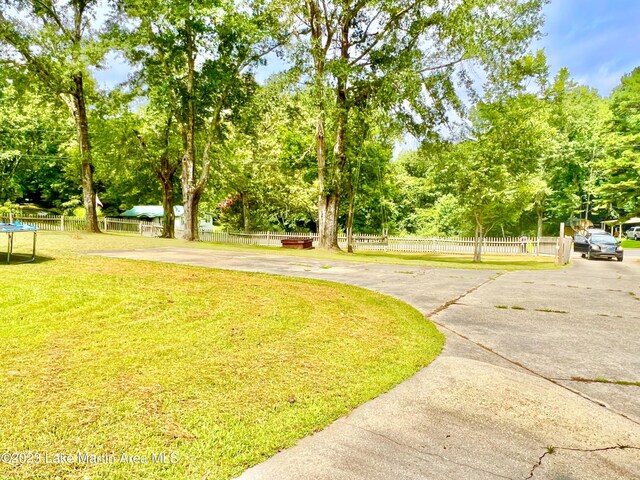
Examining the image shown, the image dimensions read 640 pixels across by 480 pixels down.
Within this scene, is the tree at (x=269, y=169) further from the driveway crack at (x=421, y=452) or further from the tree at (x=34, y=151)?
the driveway crack at (x=421, y=452)

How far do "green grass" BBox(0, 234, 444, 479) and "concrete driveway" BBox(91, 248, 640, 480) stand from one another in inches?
9.3

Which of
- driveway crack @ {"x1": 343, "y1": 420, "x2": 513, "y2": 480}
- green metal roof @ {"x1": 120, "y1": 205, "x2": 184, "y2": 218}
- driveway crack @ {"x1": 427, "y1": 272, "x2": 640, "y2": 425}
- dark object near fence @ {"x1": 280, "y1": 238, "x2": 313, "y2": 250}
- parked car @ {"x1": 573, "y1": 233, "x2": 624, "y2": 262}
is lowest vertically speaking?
driveway crack @ {"x1": 343, "y1": 420, "x2": 513, "y2": 480}

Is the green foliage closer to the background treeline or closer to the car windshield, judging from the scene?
the background treeline

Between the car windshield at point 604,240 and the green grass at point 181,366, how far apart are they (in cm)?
2175

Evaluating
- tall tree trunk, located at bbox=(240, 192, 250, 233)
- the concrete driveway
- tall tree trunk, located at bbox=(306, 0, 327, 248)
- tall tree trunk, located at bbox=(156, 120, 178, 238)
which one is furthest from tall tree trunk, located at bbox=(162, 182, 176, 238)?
the concrete driveway

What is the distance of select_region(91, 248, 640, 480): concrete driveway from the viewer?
2.69m

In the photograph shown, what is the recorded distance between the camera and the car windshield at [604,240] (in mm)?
23062

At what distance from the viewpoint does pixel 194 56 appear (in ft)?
76.3

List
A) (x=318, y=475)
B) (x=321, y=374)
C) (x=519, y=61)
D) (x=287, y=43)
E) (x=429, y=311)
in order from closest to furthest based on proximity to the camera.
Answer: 1. (x=318, y=475)
2. (x=321, y=374)
3. (x=429, y=311)
4. (x=519, y=61)
5. (x=287, y=43)

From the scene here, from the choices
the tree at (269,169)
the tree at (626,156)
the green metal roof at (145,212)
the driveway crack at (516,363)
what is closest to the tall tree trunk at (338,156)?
the tree at (269,169)

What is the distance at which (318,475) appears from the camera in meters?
2.52

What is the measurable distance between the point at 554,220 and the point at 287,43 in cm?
4364

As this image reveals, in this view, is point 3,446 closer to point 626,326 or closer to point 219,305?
point 219,305

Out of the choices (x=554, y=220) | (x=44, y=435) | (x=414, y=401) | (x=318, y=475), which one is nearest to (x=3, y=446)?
(x=44, y=435)
